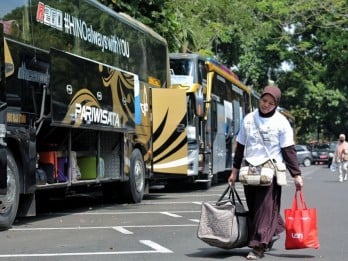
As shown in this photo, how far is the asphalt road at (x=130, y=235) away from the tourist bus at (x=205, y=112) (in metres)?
3.45

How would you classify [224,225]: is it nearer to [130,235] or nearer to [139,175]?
[130,235]

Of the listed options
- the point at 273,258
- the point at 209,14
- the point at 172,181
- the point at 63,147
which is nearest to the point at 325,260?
the point at 273,258

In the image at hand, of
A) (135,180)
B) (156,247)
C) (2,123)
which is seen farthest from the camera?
(135,180)

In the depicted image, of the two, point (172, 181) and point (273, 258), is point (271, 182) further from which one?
point (172, 181)

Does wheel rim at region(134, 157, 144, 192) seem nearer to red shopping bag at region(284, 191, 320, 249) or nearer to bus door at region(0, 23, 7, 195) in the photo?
bus door at region(0, 23, 7, 195)

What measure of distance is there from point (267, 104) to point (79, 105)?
4.79m

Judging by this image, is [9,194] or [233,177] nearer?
[233,177]

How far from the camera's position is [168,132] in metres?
16.2

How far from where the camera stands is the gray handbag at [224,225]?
23.5 feet

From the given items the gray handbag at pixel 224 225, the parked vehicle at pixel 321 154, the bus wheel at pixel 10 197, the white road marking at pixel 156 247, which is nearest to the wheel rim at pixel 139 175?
the bus wheel at pixel 10 197

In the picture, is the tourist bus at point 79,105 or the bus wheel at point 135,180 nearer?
the tourist bus at point 79,105

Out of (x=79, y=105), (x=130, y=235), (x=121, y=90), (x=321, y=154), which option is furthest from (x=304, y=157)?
(x=130, y=235)

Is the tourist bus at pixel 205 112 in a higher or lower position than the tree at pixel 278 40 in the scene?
lower

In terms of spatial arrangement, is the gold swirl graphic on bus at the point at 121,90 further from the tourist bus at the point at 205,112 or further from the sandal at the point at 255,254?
the sandal at the point at 255,254
